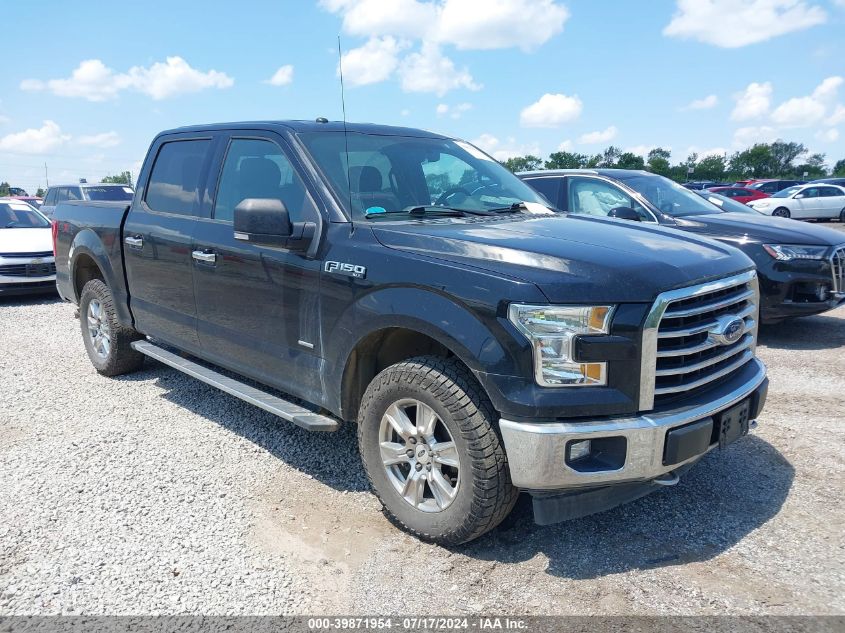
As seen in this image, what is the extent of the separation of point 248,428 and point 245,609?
2049 mm

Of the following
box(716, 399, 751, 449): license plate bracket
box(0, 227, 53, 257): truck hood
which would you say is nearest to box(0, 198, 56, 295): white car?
box(0, 227, 53, 257): truck hood

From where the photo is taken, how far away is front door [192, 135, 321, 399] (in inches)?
142

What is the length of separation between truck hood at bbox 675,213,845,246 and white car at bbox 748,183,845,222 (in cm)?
2068

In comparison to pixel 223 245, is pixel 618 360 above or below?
below

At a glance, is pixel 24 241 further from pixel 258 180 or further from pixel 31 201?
pixel 31 201

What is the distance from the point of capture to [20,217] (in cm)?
1142

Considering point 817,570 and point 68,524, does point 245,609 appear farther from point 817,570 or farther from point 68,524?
point 817,570

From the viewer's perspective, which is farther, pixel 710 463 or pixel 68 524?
pixel 710 463

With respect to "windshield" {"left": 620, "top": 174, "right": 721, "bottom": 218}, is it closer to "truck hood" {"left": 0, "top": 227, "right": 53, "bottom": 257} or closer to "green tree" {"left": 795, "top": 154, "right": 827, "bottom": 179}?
"truck hood" {"left": 0, "top": 227, "right": 53, "bottom": 257}

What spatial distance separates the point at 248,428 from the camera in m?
4.63

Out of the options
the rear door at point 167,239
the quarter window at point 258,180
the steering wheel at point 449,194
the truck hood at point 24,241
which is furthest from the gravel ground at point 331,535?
the truck hood at point 24,241

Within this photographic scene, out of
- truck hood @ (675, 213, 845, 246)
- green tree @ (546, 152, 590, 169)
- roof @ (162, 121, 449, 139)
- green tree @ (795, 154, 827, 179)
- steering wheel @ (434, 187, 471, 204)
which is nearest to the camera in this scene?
steering wheel @ (434, 187, 471, 204)

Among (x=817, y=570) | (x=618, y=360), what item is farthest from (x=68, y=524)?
(x=817, y=570)

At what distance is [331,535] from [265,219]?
1.62 metres
